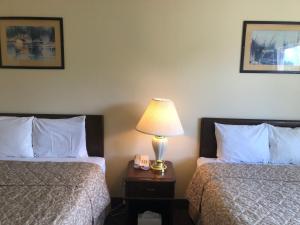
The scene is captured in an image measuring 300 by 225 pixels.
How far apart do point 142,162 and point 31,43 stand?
1569 mm

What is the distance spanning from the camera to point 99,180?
229 cm

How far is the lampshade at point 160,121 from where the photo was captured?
235cm

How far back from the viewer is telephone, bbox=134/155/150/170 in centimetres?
251

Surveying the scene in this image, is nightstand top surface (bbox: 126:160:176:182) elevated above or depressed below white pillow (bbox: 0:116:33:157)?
below

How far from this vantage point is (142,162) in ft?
8.42

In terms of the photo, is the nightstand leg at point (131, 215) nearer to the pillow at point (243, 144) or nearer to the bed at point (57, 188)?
the bed at point (57, 188)

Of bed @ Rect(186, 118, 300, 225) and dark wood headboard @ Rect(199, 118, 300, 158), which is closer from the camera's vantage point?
bed @ Rect(186, 118, 300, 225)

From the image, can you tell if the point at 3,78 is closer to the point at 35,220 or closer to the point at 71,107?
the point at 71,107

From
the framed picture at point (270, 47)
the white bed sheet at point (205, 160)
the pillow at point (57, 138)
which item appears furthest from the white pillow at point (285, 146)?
the pillow at point (57, 138)

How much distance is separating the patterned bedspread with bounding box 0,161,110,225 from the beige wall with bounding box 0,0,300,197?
64cm

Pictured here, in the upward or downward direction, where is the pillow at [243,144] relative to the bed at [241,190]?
upward

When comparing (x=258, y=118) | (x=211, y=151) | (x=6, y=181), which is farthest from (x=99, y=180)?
(x=258, y=118)

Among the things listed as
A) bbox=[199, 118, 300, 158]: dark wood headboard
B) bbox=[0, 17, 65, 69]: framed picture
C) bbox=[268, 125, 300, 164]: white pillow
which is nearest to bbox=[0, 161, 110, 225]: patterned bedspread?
bbox=[0, 17, 65, 69]: framed picture

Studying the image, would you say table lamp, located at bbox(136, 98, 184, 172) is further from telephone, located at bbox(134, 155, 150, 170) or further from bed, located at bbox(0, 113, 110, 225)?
bed, located at bbox(0, 113, 110, 225)
